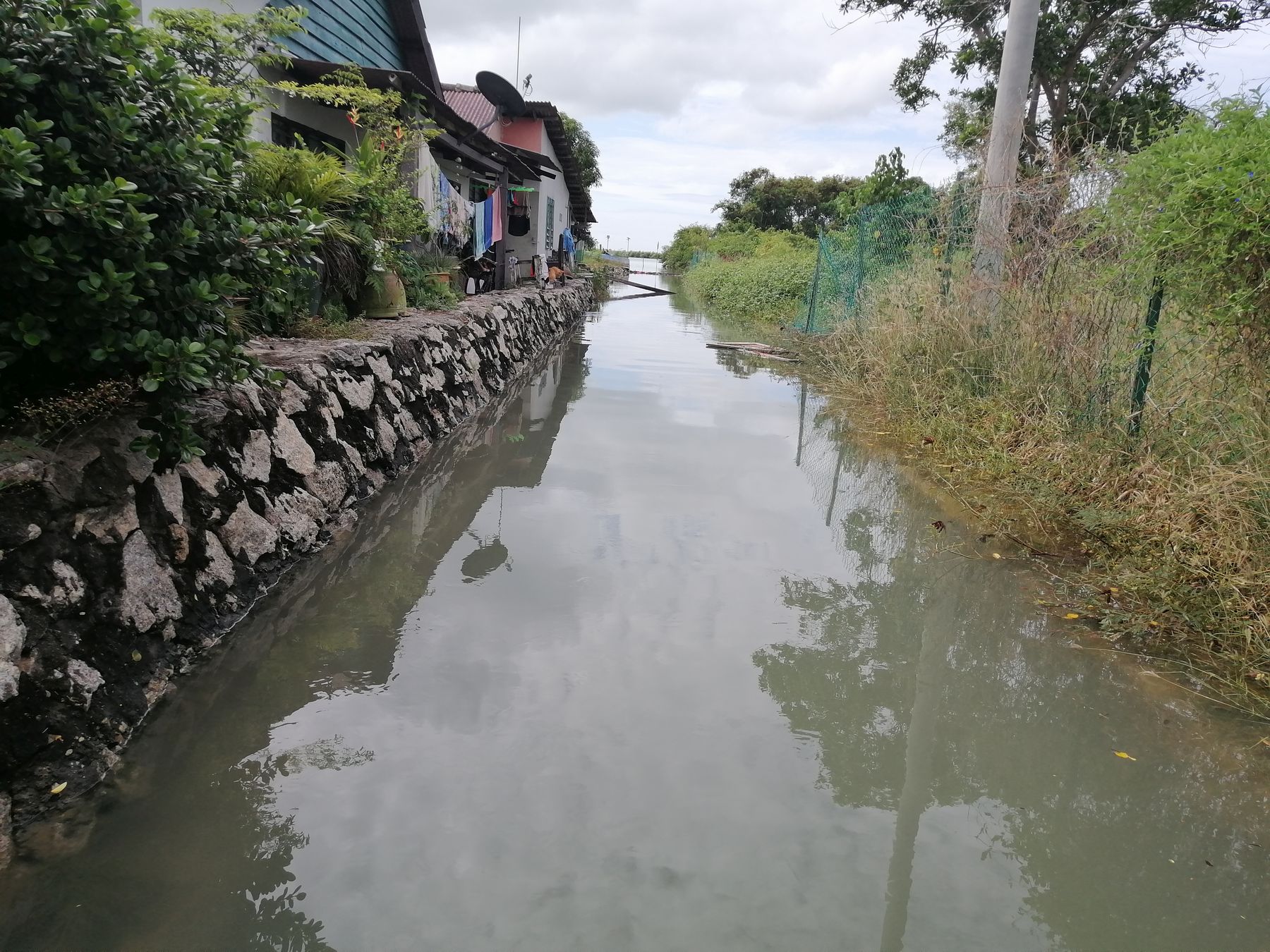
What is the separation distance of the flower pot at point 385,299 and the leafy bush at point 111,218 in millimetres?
4356

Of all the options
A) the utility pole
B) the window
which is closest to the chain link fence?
the utility pole

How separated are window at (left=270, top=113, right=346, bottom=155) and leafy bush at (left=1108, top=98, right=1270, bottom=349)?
8.00 m

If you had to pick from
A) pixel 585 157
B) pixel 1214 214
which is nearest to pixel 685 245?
pixel 585 157

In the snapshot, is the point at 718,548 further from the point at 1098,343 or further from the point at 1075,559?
the point at 1098,343

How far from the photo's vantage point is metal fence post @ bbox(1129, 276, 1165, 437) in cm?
477

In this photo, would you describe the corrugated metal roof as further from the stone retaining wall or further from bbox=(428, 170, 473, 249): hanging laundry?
the stone retaining wall

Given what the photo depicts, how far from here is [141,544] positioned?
3.11 metres

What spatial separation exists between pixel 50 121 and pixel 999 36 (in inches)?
822

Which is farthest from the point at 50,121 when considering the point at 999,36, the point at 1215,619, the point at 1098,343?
the point at 999,36

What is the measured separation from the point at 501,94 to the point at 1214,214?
1971 centimetres

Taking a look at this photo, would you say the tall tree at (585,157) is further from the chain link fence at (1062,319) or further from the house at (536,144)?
the chain link fence at (1062,319)

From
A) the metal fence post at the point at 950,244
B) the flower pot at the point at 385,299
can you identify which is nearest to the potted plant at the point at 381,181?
the flower pot at the point at 385,299

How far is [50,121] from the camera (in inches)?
98.6

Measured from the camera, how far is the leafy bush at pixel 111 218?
8.63ft
